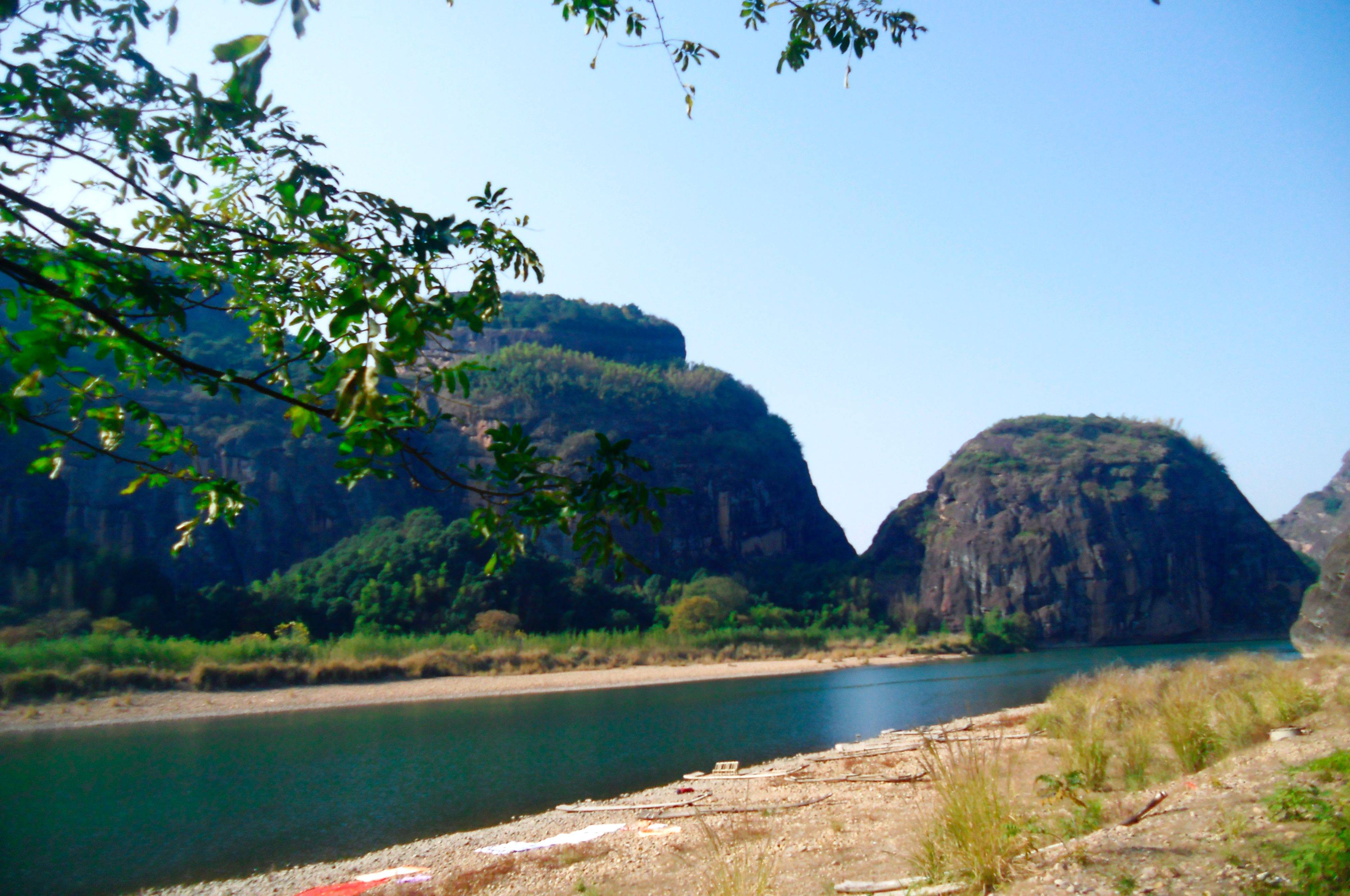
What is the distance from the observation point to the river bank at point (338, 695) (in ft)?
80.1

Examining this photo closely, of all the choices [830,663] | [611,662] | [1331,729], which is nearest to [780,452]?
[830,663]

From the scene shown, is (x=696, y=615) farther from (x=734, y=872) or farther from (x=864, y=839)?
(x=734, y=872)

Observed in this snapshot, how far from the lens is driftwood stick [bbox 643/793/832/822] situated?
922 centimetres

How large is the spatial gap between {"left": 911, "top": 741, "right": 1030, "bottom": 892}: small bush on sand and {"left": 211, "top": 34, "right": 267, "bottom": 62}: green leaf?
417cm

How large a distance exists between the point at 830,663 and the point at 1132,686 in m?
38.9

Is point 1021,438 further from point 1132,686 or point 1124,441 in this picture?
point 1132,686

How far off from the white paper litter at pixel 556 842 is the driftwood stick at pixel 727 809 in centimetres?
54

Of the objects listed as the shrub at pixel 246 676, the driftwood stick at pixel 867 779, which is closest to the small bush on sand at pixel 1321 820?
the driftwood stick at pixel 867 779

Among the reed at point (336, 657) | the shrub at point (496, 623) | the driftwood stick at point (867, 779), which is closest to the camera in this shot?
the driftwood stick at point (867, 779)

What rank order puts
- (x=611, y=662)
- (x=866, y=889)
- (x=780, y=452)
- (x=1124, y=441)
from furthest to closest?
(x=780, y=452) < (x=1124, y=441) < (x=611, y=662) < (x=866, y=889)

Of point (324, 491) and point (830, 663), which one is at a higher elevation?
point (324, 491)

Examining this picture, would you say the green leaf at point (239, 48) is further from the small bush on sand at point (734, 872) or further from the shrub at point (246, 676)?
the shrub at point (246, 676)

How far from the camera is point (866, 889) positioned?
14.5ft

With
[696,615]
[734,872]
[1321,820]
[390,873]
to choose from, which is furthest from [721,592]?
[1321,820]
